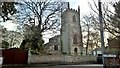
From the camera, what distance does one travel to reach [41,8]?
12680mm

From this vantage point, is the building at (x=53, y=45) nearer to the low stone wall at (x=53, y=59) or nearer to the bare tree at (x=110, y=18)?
the low stone wall at (x=53, y=59)

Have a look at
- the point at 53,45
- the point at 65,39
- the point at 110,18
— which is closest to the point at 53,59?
the point at 53,45

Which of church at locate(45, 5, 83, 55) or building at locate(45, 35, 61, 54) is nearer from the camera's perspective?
church at locate(45, 5, 83, 55)

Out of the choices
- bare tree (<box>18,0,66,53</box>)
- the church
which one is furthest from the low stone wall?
bare tree (<box>18,0,66,53</box>)

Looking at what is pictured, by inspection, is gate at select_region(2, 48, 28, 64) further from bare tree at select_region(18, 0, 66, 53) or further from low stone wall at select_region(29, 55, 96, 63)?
bare tree at select_region(18, 0, 66, 53)

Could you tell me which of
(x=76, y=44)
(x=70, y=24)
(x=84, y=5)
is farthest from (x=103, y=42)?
(x=70, y=24)

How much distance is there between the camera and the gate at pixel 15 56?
10.6 meters

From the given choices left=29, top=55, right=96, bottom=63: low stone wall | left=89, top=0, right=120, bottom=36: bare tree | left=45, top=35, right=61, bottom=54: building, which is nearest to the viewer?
left=89, top=0, right=120, bottom=36: bare tree

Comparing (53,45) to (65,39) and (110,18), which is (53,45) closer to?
(65,39)

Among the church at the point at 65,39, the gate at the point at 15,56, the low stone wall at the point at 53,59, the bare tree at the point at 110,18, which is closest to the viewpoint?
the bare tree at the point at 110,18

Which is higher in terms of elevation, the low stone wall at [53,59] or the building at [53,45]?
the building at [53,45]

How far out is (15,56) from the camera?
36.6 feet

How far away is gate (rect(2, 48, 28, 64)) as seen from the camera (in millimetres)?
10550

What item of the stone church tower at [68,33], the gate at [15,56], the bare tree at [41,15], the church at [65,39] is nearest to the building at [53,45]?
the church at [65,39]
